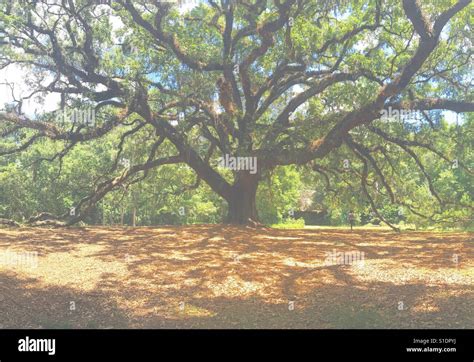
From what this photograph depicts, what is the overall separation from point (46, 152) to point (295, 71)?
2382 cm

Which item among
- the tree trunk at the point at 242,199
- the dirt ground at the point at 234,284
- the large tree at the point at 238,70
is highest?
the large tree at the point at 238,70

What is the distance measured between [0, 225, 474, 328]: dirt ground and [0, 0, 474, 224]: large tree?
169 inches

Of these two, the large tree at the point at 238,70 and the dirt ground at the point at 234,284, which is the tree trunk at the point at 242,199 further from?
the dirt ground at the point at 234,284

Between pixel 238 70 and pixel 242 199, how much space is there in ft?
16.6

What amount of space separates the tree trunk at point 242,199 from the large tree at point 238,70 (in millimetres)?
42

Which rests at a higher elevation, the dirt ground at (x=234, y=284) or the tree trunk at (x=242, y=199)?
the tree trunk at (x=242, y=199)

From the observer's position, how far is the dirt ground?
20.8 ft

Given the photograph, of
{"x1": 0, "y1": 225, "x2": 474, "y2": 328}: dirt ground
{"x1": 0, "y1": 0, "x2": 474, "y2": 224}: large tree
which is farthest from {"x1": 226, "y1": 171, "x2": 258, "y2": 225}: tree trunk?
{"x1": 0, "y1": 225, "x2": 474, "y2": 328}: dirt ground

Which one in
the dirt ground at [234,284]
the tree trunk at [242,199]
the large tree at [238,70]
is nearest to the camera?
the dirt ground at [234,284]

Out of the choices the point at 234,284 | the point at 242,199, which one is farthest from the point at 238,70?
the point at 234,284

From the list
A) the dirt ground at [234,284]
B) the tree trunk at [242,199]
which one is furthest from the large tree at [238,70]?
the dirt ground at [234,284]

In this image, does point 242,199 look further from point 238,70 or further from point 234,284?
point 234,284

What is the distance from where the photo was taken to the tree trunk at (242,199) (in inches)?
659

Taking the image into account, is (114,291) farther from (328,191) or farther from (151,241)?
(328,191)
